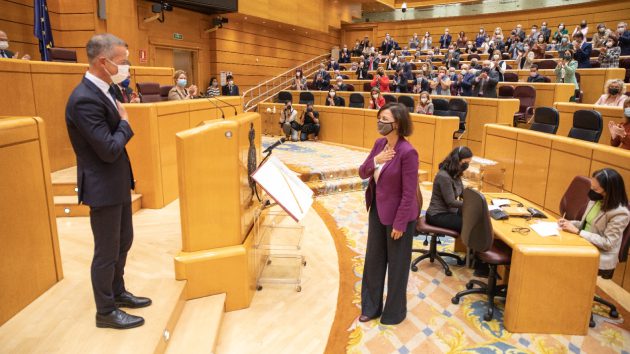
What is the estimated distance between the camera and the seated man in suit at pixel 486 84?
8633 mm

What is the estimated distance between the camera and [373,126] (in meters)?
8.49

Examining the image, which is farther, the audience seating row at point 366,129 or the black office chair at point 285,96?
the black office chair at point 285,96

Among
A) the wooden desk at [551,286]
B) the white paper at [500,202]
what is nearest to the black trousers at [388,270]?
the wooden desk at [551,286]

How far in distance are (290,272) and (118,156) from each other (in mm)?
1988

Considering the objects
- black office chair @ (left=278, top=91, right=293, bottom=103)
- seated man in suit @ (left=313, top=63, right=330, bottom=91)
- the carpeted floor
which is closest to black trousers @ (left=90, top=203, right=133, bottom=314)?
the carpeted floor

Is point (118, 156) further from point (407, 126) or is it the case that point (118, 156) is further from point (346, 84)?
point (346, 84)

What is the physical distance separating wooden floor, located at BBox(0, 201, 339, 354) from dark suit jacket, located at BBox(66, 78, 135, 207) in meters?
0.69

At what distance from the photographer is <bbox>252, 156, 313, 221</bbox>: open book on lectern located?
271 cm

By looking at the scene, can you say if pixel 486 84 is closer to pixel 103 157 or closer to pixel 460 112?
pixel 460 112

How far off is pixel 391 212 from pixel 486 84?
22.9 feet

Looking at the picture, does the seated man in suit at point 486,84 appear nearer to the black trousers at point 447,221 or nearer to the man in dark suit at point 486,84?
the man in dark suit at point 486,84

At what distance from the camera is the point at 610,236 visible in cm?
294

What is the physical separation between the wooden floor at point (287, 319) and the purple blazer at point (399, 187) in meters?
0.88

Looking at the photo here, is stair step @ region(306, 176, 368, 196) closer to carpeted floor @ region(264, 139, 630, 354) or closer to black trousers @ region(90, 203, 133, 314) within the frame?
carpeted floor @ region(264, 139, 630, 354)
